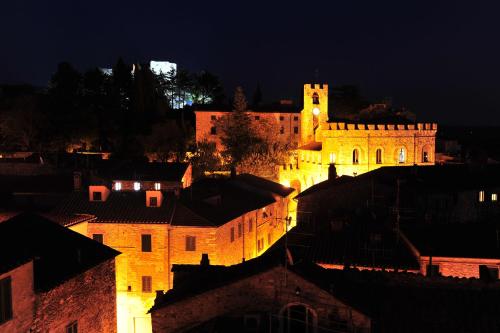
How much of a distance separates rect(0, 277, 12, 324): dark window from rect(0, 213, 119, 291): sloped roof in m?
0.43

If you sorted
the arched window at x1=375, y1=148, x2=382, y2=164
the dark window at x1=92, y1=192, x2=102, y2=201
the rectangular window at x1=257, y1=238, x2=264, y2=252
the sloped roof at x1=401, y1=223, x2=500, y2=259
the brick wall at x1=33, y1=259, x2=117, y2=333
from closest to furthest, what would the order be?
the brick wall at x1=33, y1=259, x2=117, y2=333 < the sloped roof at x1=401, y1=223, x2=500, y2=259 < the dark window at x1=92, y1=192, x2=102, y2=201 < the rectangular window at x1=257, y1=238, x2=264, y2=252 < the arched window at x1=375, y1=148, x2=382, y2=164

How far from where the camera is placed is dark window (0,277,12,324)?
50.0 ft

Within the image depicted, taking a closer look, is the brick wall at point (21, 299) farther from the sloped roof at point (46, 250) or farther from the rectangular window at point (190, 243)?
the rectangular window at point (190, 243)

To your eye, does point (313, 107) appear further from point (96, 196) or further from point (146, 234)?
point (146, 234)

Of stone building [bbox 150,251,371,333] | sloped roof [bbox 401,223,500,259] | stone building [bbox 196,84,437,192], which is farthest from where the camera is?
stone building [bbox 196,84,437,192]

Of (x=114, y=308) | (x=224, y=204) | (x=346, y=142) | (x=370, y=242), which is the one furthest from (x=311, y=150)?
(x=114, y=308)

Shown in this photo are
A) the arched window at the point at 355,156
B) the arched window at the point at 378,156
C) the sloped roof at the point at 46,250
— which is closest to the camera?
the sloped roof at the point at 46,250

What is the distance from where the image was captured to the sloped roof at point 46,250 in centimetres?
1692

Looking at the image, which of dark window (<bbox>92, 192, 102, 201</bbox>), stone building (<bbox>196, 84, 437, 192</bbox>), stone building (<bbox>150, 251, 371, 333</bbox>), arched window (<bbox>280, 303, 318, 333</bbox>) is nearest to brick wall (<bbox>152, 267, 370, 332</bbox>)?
stone building (<bbox>150, 251, 371, 333</bbox>)

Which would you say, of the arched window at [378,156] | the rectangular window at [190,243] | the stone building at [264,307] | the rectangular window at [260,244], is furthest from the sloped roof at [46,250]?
the arched window at [378,156]

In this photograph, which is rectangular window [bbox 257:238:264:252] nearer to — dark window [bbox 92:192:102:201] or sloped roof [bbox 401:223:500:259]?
dark window [bbox 92:192:102:201]

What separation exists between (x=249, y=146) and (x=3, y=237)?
1949 inches

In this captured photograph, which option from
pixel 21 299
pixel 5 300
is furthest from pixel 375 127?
pixel 5 300

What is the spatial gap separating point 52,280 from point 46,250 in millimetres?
2086
